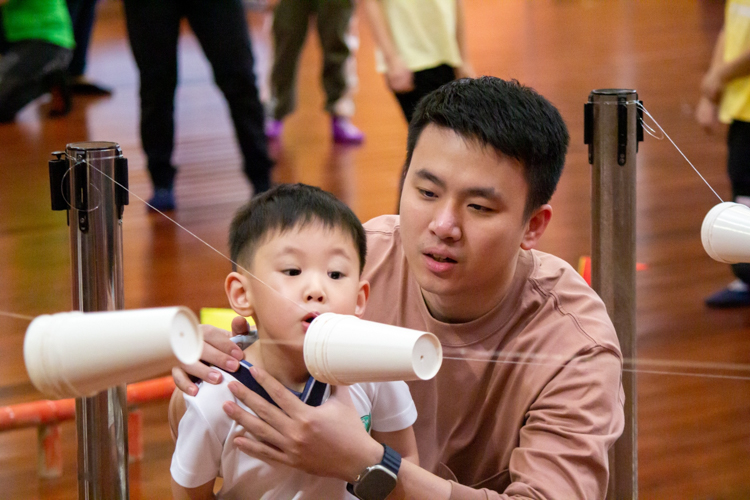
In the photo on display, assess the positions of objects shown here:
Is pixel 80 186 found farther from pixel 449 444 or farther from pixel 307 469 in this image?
pixel 449 444

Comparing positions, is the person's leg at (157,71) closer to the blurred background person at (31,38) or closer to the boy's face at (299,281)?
the blurred background person at (31,38)

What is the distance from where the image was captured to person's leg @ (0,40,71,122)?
308 centimetres

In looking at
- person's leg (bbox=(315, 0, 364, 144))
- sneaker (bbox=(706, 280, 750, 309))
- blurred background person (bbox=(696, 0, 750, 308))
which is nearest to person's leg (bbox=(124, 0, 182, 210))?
person's leg (bbox=(315, 0, 364, 144))

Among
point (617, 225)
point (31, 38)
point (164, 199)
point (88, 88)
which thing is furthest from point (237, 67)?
point (88, 88)

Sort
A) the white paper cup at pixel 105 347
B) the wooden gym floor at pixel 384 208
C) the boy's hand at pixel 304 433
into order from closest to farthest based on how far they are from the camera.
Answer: the white paper cup at pixel 105 347 → the boy's hand at pixel 304 433 → the wooden gym floor at pixel 384 208

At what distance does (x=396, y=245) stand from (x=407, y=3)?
3.99ft

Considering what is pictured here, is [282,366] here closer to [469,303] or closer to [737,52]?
[469,303]

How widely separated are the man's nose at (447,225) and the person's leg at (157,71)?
1.89m

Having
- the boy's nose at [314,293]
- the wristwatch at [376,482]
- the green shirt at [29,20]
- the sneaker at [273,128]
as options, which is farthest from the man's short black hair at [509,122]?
the sneaker at [273,128]

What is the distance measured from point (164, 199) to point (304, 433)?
2141 mm

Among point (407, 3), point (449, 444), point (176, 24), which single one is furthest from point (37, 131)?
point (449, 444)

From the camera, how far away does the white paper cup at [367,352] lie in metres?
0.71

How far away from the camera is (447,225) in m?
1.01

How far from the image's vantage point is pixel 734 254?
98 centimetres
